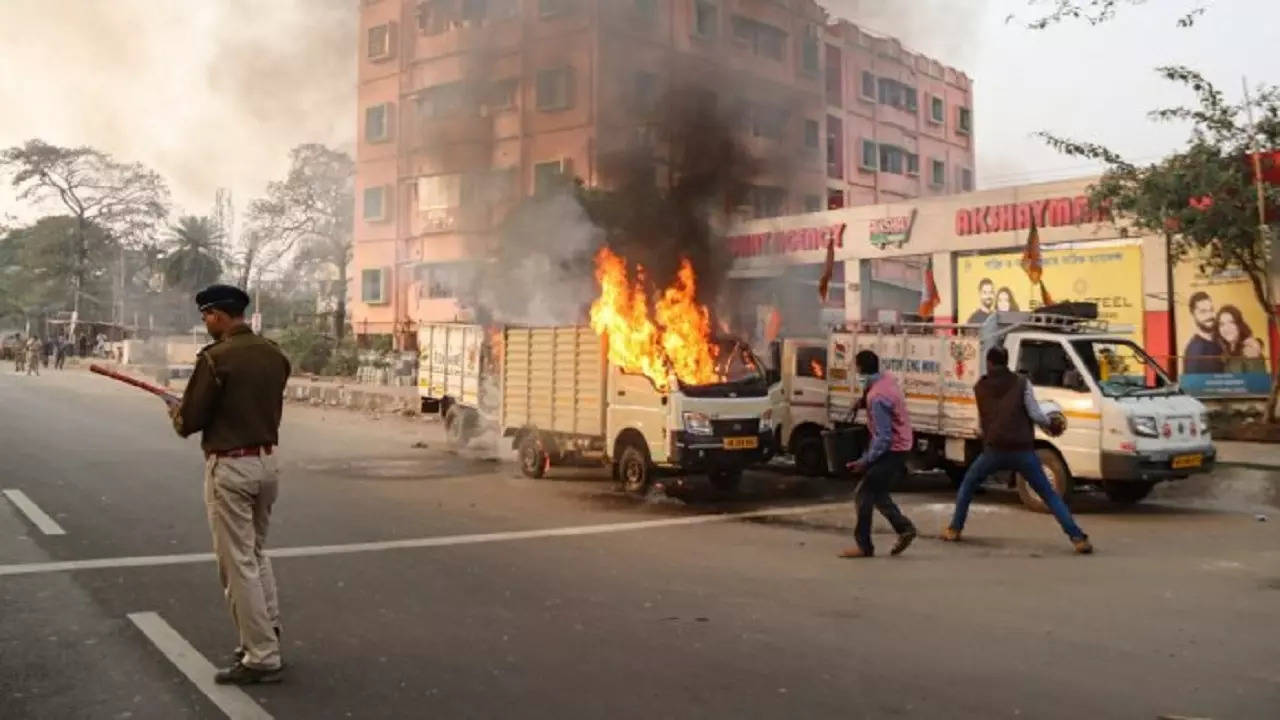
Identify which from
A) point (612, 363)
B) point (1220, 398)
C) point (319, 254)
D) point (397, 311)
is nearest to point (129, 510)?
point (612, 363)

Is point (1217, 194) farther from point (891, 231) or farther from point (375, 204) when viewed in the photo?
point (375, 204)

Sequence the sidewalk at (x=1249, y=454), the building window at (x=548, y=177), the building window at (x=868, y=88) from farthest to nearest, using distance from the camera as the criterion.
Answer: the building window at (x=868, y=88) < the building window at (x=548, y=177) < the sidewalk at (x=1249, y=454)

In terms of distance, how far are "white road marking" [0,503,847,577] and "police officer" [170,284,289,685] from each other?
281 cm

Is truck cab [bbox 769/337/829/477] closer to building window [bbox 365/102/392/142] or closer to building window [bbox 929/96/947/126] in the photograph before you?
building window [bbox 365/102/392/142]

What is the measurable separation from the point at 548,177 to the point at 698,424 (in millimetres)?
16193

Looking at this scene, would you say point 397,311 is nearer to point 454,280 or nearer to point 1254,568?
point 454,280

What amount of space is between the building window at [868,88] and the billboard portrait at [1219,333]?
76.2 ft

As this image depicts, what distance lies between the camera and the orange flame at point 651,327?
37.0 feet

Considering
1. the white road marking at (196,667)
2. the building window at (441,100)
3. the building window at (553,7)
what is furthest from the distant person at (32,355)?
the white road marking at (196,667)

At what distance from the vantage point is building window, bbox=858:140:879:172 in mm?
40147

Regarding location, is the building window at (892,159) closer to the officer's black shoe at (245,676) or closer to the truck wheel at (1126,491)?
the truck wheel at (1126,491)

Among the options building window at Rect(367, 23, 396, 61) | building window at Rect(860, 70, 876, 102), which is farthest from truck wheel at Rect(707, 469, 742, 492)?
building window at Rect(860, 70, 876, 102)

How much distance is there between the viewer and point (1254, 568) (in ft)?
23.1

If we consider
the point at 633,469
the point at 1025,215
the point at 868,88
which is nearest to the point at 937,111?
the point at 868,88
